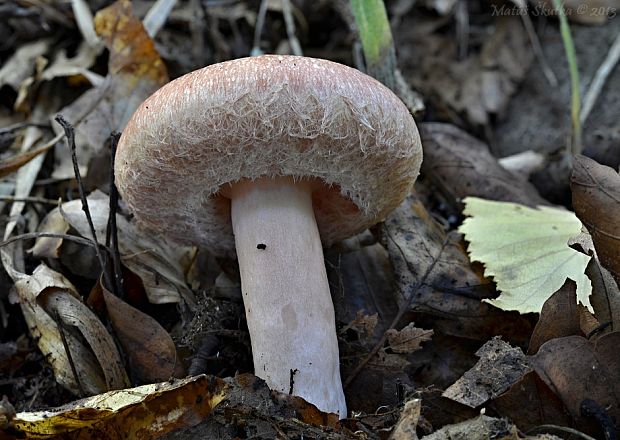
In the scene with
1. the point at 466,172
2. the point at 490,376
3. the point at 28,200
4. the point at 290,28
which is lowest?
the point at 466,172

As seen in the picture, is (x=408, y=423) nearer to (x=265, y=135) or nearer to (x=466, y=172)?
(x=265, y=135)

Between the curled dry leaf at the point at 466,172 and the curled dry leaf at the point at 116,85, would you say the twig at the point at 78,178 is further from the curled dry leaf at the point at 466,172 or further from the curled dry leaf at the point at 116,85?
the curled dry leaf at the point at 466,172

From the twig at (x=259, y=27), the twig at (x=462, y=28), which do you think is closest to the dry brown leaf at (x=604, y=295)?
the twig at (x=259, y=27)

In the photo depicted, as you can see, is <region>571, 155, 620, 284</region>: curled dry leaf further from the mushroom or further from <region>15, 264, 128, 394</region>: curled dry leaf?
<region>15, 264, 128, 394</region>: curled dry leaf

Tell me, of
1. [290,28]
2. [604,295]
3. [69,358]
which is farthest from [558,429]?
[290,28]

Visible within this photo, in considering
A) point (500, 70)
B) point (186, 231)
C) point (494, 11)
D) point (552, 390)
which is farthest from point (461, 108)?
point (552, 390)

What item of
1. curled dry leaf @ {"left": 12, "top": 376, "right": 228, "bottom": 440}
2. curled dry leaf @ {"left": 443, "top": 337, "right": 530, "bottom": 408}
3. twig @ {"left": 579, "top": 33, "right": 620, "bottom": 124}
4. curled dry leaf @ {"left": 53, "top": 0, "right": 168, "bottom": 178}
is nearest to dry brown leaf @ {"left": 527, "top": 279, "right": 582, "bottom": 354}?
curled dry leaf @ {"left": 443, "top": 337, "right": 530, "bottom": 408}

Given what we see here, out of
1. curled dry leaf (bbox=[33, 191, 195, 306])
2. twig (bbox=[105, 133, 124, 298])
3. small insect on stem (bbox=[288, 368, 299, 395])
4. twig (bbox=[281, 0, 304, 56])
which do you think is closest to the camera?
small insect on stem (bbox=[288, 368, 299, 395])
